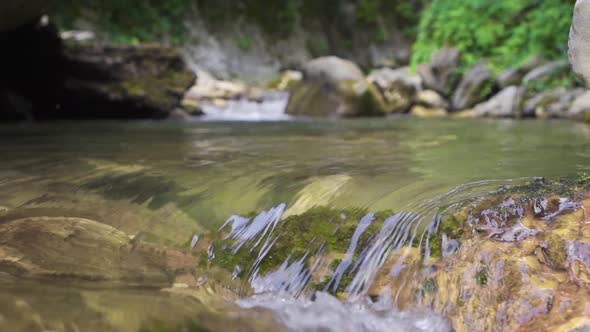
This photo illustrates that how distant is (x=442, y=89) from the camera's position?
1312cm

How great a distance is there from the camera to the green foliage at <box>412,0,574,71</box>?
1130 cm

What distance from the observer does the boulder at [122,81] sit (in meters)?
8.40

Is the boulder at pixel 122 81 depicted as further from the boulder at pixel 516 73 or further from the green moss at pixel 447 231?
the green moss at pixel 447 231

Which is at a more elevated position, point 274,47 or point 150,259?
point 274,47

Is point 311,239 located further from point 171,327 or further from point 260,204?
point 171,327

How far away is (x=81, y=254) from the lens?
1.82 m

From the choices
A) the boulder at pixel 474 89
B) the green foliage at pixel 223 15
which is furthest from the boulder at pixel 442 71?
the green foliage at pixel 223 15

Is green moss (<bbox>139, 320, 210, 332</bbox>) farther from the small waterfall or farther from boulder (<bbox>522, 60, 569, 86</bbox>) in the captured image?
boulder (<bbox>522, 60, 569, 86</bbox>)

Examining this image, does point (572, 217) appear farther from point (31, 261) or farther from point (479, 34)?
point (479, 34)

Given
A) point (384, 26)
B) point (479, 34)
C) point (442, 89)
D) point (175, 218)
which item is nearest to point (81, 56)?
point (175, 218)

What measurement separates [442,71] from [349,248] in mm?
12699

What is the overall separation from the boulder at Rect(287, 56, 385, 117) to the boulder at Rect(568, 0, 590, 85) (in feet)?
25.7

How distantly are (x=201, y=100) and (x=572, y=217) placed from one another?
40.3 ft

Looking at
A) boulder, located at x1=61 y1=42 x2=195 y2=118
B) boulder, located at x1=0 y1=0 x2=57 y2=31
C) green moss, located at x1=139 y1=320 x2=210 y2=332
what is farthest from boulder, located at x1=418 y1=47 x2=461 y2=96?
green moss, located at x1=139 y1=320 x2=210 y2=332
